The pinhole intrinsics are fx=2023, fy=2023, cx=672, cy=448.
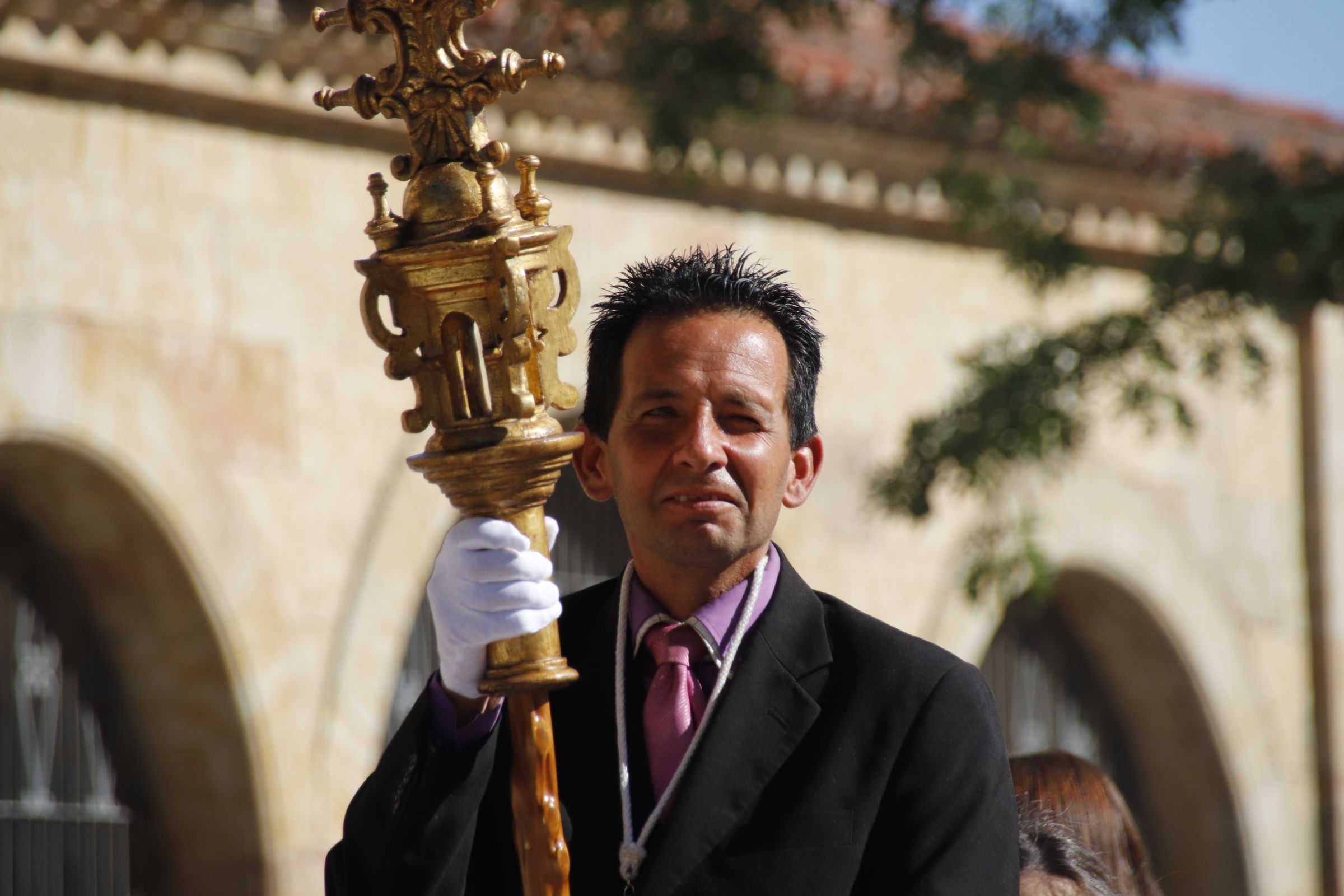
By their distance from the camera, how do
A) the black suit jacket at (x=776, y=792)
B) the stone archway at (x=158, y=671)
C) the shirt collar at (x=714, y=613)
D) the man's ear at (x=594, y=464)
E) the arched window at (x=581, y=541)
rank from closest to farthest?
the black suit jacket at (x=776, y=792), the shirt collar at (x=714, y=613), the man's ear at (x=594, y=464), the stone archway at (x=158, y=671), the arched window at (x=581, y=541)

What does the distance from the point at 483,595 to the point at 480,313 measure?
35 cm

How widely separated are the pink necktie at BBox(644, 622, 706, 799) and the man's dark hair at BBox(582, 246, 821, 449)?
291 millimetres

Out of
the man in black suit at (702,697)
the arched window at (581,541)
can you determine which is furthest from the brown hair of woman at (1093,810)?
the arched window at (581,541)

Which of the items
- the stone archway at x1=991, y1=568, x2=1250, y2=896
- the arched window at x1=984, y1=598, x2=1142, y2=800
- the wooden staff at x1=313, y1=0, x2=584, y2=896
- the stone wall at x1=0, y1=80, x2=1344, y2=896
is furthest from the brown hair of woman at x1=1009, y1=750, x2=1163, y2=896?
the stone archway at x1=991, y1=568, x2=1250, y2=896

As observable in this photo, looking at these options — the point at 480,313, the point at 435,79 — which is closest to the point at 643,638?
the point at 480,313

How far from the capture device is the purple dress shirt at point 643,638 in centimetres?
247

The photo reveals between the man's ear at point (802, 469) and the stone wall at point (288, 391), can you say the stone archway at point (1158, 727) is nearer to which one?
the stone wall at point (288, 391)

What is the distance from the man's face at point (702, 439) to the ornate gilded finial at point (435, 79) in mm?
338

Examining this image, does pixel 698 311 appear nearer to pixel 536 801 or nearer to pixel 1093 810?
pixel 536 801

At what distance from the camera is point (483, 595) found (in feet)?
7.89

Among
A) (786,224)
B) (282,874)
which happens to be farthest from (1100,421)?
(282,874)

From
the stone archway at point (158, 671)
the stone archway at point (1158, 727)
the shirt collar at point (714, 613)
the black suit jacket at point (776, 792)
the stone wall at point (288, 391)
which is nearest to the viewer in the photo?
the black suit jacket at point (776, 792)

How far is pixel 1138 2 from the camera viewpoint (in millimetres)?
6191

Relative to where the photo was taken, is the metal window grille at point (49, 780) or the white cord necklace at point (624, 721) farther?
the metal window grille at point (49, 780)
